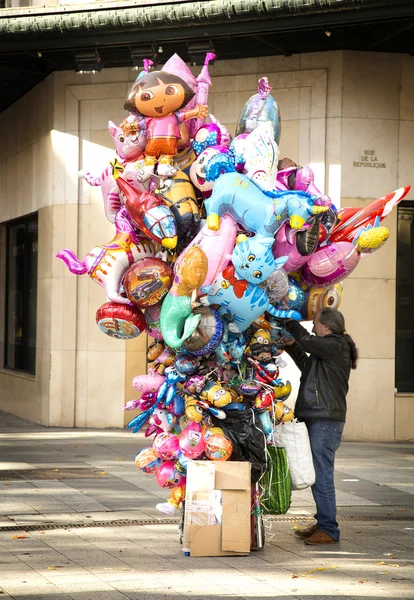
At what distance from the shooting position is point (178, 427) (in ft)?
24.4

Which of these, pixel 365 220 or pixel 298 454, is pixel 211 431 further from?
pixel 365 220

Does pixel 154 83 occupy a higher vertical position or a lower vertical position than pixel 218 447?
higher

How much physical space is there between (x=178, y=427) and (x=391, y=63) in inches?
334

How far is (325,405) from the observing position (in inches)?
295

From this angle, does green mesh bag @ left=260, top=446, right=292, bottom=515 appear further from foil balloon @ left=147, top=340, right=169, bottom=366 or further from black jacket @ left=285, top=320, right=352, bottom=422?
foil balloon @ left=147, top=340, right=169, bottom=366

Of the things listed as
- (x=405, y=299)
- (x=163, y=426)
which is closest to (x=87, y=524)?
(x=163, y=426)

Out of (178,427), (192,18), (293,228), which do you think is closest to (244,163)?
(293,228)

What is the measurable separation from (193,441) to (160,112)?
234cm

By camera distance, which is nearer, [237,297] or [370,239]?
[237,297]

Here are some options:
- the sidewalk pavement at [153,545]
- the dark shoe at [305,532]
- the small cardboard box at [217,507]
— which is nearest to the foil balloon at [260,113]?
the small cardboard box at [217,507]

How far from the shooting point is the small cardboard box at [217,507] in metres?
6.93

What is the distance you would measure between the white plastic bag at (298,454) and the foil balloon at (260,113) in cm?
213

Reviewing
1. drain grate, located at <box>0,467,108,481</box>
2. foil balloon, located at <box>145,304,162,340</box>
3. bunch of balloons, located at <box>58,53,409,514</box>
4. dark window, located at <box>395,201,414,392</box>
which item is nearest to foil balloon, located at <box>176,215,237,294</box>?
bunch of balloons, located at <box>58,53,409,514</box>

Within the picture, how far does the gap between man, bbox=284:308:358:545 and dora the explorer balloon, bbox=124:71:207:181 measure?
1.52 metres
